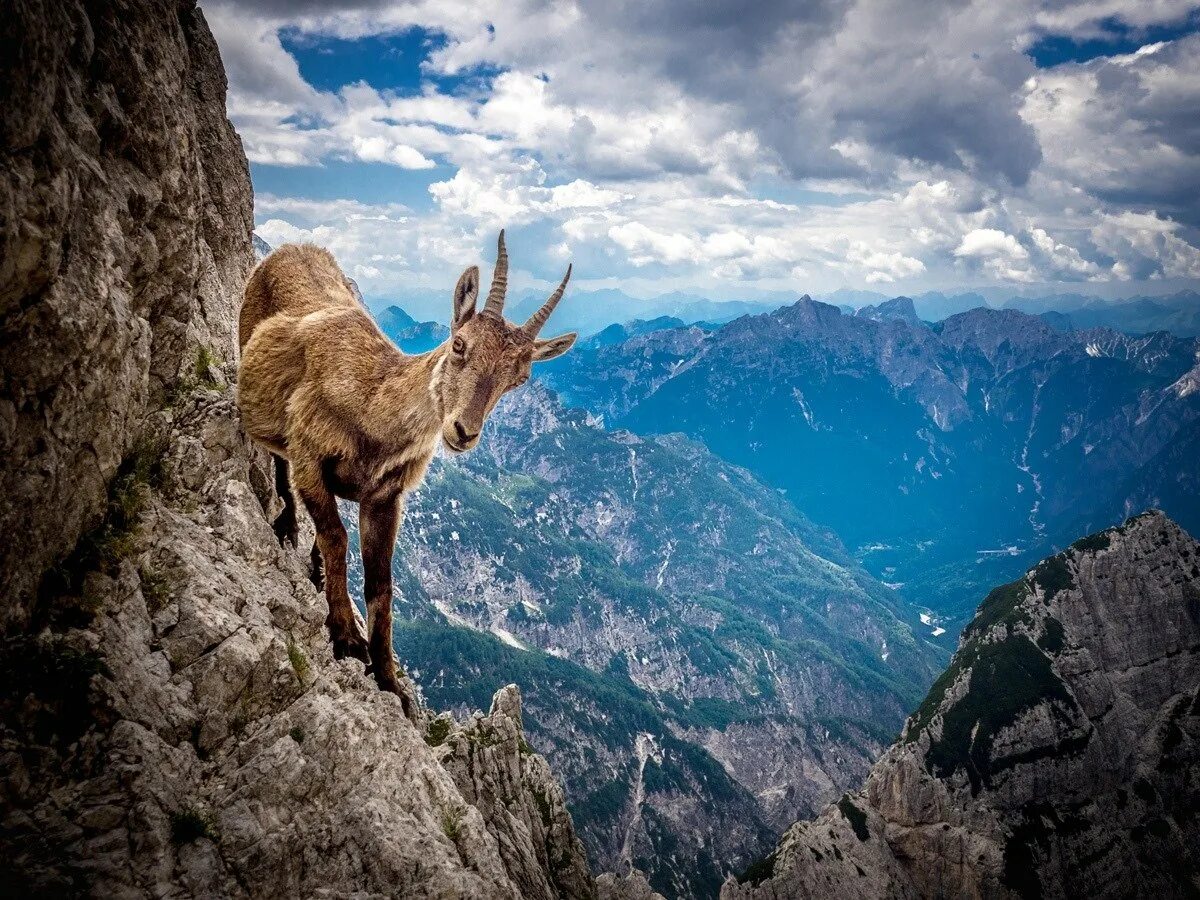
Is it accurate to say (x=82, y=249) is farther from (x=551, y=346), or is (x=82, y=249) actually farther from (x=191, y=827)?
(x=191, y=827)

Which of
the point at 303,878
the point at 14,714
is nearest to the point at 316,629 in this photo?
the point at 303,878

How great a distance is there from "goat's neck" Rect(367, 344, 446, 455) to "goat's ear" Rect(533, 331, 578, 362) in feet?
4.87

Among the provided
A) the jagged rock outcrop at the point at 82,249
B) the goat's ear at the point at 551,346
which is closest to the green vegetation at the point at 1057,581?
the goat's ear at the point at 551,346

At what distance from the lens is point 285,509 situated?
15.3 m

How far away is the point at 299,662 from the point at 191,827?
355 cm

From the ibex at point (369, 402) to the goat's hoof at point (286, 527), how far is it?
145 inches

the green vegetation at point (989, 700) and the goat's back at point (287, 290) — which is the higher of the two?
the goat's back at point (287, 290)

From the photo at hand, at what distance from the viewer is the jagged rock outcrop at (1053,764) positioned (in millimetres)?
119125

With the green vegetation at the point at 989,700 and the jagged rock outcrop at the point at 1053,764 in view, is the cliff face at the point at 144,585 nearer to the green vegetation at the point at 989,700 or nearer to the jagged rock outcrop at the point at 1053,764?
the jagged rock outcrop at the point at 1053,764

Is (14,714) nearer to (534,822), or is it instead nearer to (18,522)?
(18,522)

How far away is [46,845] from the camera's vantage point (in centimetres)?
694

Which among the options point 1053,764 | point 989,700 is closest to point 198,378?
point 1053,764

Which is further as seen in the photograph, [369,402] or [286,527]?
[286,527]

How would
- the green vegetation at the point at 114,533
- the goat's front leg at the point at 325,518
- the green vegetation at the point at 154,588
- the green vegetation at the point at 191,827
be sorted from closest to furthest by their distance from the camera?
1. the green vegetation at the point at 114,533
2. the green vegetation at the point at 191,827
3. the green vegetation at the point at 154,588
4. the goat's front leg at the point at 325,518
